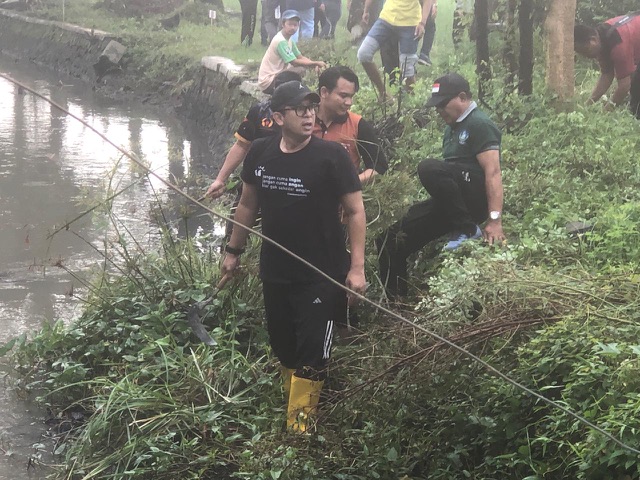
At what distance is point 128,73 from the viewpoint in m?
19.4

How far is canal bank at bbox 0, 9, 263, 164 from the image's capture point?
1344 centimetres

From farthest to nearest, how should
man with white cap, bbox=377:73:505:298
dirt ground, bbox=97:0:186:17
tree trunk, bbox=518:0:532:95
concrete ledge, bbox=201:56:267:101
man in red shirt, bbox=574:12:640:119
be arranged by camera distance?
dirt ground, bbox=97:0:186:17, concrete ledge, bbox=201:56:267:101, tree trunk, bbox=518:0:532:95, man in red shirt, bbox=574:12:640:119, man with white cap, bbox=377:73:505:298

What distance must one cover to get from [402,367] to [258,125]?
2.28 metres

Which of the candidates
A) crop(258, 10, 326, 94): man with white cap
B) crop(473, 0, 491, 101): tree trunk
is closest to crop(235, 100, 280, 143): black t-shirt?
crop(258, 10, 326, 94): man with white cap

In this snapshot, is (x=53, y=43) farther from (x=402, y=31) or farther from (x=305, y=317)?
(x=305, y=317)

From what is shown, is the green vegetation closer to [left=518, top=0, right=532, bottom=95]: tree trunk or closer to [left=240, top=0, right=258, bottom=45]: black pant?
[left=518, top=0, right=532, bottom=95]: tree trunk

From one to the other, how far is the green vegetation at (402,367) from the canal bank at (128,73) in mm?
6616

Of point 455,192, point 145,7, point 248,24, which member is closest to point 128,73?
point 248,24

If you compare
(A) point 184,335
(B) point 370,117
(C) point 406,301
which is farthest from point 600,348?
(B) point 370,117

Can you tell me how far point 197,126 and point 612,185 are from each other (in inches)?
391

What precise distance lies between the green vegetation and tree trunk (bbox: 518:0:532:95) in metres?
2.47

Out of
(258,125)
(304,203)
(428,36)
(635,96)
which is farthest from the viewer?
(428,36)

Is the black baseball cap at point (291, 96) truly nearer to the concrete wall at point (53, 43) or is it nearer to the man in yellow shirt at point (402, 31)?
the man in yellow shirt at point (402, 31)

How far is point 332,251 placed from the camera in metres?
4.26
